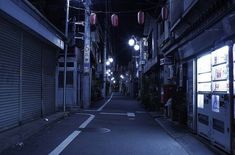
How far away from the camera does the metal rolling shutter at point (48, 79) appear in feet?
64.2

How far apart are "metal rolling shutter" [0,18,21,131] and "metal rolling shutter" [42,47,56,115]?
465 cm

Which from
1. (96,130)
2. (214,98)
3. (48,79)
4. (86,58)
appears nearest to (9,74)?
(96,130)

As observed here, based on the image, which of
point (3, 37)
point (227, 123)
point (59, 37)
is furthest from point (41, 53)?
point (227, 123)

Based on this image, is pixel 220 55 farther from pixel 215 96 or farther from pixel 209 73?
pixel 209 73

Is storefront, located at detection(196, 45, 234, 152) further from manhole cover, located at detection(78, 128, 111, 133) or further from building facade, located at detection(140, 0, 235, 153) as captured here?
manhole cover, located at detection(78, 128, 111, 133)

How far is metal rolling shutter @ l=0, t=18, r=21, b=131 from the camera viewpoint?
12.9 meters

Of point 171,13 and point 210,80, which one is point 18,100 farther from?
point 171,13

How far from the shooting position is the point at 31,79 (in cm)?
1684

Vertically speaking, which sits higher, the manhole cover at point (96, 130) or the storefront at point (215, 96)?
the storefront at point (215, 96)

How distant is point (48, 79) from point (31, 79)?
3.67 m

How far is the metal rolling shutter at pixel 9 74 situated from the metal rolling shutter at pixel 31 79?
978 millimetres

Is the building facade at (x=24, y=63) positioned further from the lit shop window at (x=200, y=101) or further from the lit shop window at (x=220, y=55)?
the lit shop window at (x=200, y=101)

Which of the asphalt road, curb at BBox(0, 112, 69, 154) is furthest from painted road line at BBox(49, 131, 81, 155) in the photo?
curb at BBox(0, 112, 69, 154)

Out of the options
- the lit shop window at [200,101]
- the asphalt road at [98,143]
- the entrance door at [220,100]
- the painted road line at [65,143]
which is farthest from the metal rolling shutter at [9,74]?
the entrance door at [220,100]
